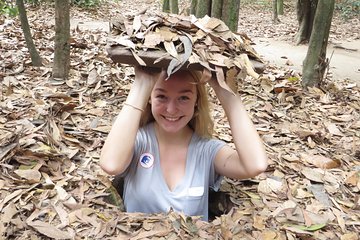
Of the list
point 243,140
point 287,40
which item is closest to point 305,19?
point 287,40

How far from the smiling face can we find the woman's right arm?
0.06 metres

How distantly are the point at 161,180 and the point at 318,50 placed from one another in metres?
3.13

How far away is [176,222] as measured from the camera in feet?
6.81

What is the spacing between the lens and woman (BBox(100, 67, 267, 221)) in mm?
2150

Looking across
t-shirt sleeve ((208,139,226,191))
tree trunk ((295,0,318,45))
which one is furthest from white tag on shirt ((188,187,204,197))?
tree trunk ((295,0,318,45))

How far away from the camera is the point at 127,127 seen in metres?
2.14

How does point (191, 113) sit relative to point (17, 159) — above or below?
above

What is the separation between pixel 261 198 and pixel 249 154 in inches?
16.9

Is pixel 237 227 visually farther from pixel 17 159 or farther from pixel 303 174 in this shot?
pixel 17 159

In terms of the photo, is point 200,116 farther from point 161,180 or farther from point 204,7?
point 204,7

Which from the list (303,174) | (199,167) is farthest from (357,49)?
(199,167)

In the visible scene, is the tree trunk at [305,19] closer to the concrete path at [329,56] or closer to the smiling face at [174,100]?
the concrete path at [329,56]

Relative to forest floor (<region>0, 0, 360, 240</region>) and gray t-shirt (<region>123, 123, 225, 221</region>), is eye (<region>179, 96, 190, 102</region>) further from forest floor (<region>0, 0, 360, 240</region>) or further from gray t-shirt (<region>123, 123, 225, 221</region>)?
forest floor (<region>0, 0, 360, 240</region>)

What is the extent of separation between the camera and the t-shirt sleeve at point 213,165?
2432 millimetres
